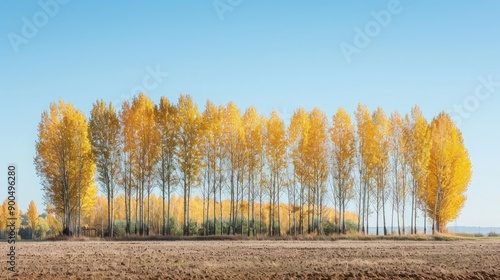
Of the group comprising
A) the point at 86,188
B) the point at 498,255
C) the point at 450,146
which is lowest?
the point at 498,255

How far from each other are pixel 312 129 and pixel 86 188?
21.7 m

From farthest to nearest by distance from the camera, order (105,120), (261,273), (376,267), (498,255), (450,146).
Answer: (450,146) < (105,120) < (498,255) < (376,267) < (261,273)

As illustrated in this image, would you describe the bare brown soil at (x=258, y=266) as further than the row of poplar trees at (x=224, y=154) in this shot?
No

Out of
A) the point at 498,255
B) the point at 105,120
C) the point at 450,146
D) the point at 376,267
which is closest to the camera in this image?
the point at 376,267

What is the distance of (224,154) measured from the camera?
5650 cm

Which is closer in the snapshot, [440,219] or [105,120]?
[105,120]

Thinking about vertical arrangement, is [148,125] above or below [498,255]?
above

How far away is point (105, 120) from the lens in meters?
56.1

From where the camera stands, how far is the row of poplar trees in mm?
55719

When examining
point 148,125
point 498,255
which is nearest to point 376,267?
point 498,255

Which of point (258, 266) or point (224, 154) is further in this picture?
point (224, 154)

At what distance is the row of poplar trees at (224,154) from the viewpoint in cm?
5572

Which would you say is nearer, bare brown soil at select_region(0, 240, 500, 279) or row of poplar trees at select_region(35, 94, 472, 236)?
bare brown soil at select_region(0, 240, 500, 279)

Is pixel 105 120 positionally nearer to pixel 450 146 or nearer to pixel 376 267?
pixel 450 146
